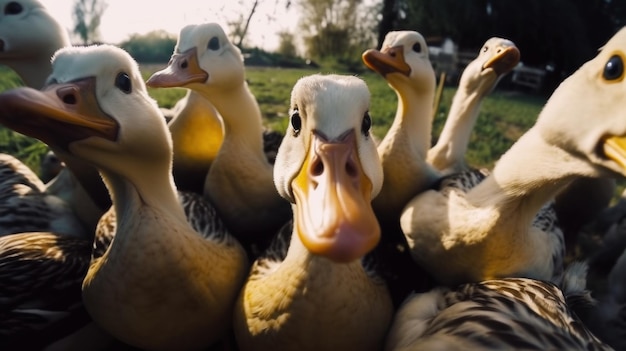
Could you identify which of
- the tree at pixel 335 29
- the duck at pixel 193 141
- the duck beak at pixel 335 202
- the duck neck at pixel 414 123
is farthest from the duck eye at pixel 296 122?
the tree at pixel 335 29

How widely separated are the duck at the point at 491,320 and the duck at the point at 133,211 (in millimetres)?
866

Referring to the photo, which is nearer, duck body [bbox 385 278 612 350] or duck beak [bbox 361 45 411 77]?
duck body [bbox 385 278 612 350]

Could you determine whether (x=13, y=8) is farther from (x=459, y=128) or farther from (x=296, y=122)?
(x=459, y=128)

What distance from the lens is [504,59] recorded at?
2844 millimetres

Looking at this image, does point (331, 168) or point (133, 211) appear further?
point (133, 211)

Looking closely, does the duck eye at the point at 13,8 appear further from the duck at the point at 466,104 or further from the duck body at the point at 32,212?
the duck at the point at 466,104

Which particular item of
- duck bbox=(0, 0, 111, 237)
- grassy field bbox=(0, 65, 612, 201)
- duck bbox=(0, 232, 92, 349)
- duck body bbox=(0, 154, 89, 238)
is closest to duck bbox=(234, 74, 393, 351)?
duck bbox=(0, 232, 92, 349)

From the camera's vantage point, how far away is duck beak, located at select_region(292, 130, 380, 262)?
3.64 feet

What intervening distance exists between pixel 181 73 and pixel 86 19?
57.9 ft

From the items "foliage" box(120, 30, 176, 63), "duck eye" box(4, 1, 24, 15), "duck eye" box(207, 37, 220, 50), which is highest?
"duck eye" box(4, 1, 24, 15)

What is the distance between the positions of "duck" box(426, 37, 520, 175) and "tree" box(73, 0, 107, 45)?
17141 mm

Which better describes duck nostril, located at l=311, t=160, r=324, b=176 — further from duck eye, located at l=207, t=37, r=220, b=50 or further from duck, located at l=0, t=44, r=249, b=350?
duck eye, located at l=207, t=37, r=220, b=50

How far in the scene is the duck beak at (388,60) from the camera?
2809mm

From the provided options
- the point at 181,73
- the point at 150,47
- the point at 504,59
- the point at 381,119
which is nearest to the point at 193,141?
the point at 181,73
